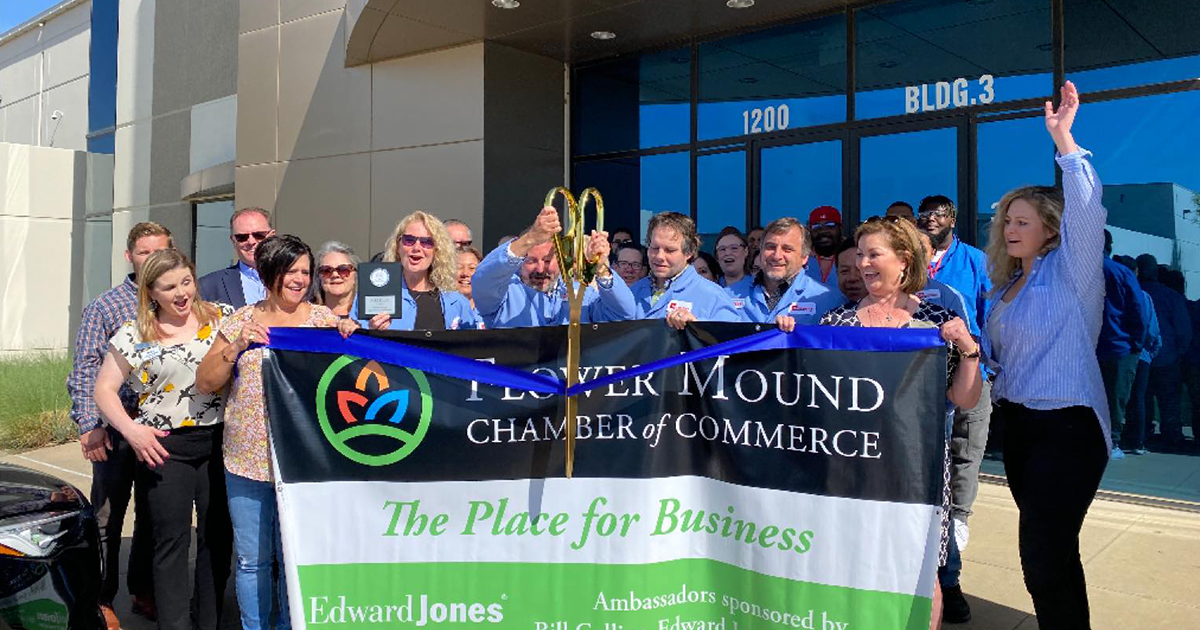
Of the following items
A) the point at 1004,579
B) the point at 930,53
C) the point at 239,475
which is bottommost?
the point at 1004,579

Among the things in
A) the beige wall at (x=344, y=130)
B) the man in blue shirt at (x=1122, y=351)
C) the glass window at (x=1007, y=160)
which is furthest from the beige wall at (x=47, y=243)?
the man in blue shirt at (x=1122, y=351)

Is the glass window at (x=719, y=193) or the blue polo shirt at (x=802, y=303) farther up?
the glass window at (x=719, y=193)

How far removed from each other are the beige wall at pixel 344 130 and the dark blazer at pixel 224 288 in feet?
16.0

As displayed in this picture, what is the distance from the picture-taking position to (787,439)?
323 centimetres

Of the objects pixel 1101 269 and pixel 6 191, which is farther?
pixel 6 191

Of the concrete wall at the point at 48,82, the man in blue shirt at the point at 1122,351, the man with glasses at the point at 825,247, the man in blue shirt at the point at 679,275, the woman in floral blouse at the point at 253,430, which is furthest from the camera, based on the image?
the concrete wall at the point at 48,82

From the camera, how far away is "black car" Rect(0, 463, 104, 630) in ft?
11.3

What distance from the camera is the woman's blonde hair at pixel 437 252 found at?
4.46 meters

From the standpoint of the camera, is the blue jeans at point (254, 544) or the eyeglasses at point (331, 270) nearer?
the blue jeans at point (254, 544)

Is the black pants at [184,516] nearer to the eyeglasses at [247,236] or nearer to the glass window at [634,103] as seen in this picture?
the eyeglasses at [247,236]

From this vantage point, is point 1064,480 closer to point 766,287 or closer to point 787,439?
point 787,439

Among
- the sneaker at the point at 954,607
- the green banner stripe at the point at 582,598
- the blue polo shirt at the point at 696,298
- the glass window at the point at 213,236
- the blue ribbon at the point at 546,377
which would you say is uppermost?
the glass window at the point at 213,236

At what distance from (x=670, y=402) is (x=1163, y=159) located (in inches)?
207

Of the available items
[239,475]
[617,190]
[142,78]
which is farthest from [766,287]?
[142,78]
